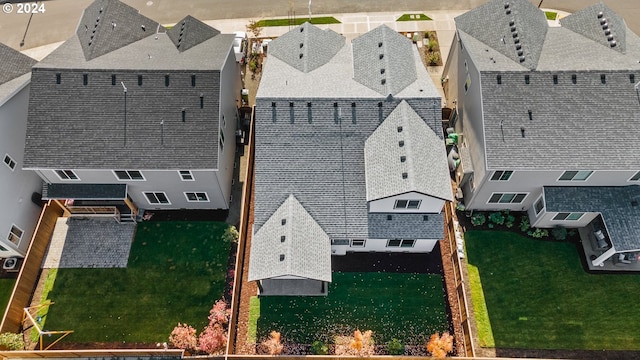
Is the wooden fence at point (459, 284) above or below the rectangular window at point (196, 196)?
below

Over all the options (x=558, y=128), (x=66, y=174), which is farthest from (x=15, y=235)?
(x=558, y=128)

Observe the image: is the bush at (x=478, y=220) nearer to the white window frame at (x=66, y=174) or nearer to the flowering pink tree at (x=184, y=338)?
the flowering pink tree at (x=184, y=338)

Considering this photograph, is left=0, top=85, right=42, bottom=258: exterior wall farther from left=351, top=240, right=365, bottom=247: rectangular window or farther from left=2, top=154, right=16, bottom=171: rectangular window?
left=351, top=240, right=365, bottom=247: rectangular window

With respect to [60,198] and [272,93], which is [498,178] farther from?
[60,198]

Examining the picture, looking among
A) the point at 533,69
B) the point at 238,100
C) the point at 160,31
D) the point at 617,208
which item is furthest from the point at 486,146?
the point at 160,31

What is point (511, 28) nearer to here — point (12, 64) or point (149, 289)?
point (149, 289)

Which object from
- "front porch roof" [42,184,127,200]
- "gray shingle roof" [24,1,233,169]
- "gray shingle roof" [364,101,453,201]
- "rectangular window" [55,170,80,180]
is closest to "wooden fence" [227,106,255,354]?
"gray shingle roof" [24,1,233,169]

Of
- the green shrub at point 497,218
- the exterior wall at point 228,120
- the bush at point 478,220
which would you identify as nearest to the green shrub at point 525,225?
the green shrub at point 497,218
